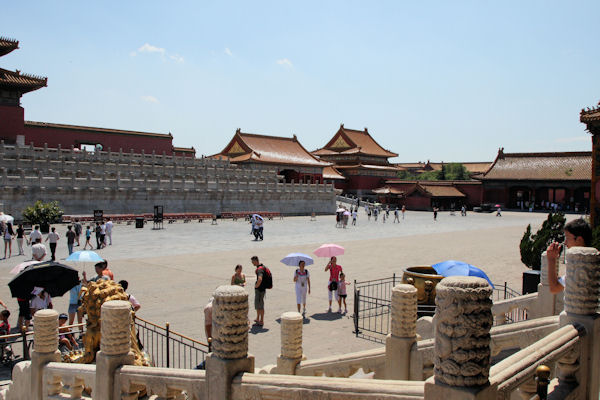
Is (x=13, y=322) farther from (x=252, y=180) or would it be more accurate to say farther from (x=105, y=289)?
(x=252, y=180)

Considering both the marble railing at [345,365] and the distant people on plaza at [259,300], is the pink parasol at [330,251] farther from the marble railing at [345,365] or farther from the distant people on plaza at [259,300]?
the marble railing at [345,365]

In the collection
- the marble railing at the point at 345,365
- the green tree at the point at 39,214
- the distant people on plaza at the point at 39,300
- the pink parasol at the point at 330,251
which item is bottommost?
the marble railing at the point at 345,365

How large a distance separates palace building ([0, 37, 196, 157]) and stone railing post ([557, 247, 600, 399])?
3907 centimetres

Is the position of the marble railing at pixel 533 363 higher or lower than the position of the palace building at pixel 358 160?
lower

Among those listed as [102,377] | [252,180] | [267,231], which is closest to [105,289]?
[102,377]

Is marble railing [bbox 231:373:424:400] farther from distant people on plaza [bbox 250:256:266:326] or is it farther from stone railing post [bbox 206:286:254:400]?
distant people on plaza [bbox 250:256:266:326]

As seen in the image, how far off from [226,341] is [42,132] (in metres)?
46.2

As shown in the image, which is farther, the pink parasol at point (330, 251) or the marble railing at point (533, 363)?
the pink parasol at point (330, 251)

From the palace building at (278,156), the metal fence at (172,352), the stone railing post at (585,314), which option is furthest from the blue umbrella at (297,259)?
the palace building at (278,156)

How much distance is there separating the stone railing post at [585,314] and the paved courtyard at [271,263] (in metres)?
4.63

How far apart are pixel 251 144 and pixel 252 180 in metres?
11.1

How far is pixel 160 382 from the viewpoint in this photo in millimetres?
4777

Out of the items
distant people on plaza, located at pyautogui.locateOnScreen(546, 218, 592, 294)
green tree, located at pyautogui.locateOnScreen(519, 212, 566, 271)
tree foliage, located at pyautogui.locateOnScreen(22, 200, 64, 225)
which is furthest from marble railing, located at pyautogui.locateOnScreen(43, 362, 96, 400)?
tree foliage, located at pyautogui.locateOnScreen(22, 200, 64, 225)

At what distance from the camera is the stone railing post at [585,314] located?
14.9ft
